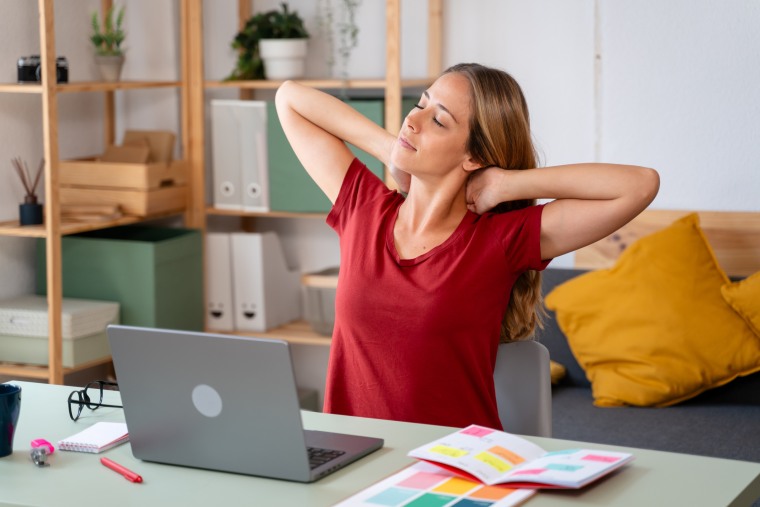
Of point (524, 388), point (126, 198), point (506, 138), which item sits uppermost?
point (506, 138)

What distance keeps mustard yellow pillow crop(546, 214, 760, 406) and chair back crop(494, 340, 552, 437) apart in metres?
1.18

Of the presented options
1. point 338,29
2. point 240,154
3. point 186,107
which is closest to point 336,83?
point 338,29

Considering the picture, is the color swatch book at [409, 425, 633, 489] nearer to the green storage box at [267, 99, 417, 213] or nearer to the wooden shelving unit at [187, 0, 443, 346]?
the wooden shelving unit at [187, 0, 443, 346]

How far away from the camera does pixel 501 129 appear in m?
2.04

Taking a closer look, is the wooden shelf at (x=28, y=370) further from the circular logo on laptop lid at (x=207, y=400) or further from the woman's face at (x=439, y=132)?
the circular logo on laptop lid at (x=207, y=400)

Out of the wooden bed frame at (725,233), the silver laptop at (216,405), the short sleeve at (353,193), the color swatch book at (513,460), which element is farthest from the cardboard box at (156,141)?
the color swatch book at (513,460)

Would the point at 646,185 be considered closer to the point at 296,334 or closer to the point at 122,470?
the point at 122,470

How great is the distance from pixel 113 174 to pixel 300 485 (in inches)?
93.0

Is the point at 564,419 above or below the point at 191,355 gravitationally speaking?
below

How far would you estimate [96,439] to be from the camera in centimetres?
170

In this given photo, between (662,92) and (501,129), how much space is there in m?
1.58

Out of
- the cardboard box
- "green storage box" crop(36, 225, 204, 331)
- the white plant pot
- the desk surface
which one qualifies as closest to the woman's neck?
the desk surface

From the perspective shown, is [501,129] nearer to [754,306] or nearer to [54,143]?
[754,306]

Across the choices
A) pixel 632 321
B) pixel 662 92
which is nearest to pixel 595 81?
pixel 662 92
